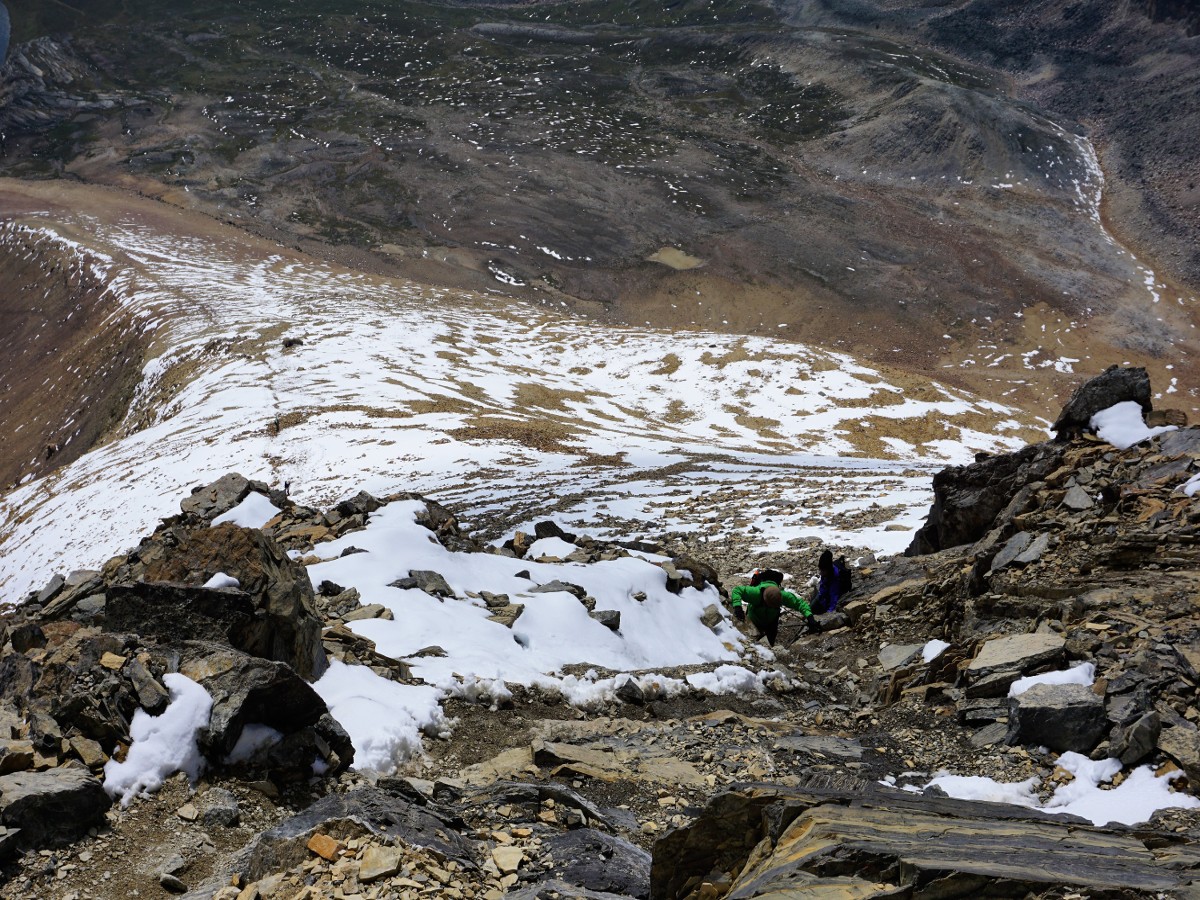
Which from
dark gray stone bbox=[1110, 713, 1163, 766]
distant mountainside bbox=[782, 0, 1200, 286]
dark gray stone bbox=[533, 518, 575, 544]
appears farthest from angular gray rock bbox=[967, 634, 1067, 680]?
distant mountainside bbox=[782, 0, 1200, 286]

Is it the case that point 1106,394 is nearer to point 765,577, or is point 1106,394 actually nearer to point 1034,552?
point 1034,552

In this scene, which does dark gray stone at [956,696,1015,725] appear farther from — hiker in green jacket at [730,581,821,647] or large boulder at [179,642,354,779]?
large boulder at [179,642,354,779]

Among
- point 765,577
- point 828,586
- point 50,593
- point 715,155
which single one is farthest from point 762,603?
point 715,155

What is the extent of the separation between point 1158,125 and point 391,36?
8835 cm

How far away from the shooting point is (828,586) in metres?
14.0

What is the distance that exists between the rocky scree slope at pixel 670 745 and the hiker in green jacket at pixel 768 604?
1.80 feet

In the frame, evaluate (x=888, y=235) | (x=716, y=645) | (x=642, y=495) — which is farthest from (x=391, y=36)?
(x=716, y=645)

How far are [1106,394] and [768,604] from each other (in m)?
6.09

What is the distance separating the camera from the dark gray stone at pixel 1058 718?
25.0 feet

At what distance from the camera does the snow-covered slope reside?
2389cm

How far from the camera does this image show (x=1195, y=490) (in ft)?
36.1

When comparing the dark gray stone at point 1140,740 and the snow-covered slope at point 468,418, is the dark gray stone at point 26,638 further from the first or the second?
the snow-covered slope at point 468,418

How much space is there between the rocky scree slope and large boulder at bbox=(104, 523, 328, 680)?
0.08 feet

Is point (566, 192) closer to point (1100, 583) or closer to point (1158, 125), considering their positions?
point (1158, 125)
